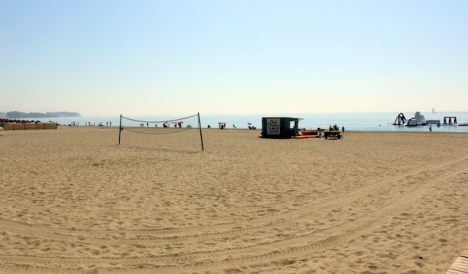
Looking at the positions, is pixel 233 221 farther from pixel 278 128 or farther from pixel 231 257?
Result: pixel 278 128

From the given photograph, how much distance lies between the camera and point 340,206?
6.57 metres

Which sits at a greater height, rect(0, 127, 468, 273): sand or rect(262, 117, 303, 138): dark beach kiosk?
rect(262, 117, 303, 138): dark beach kiosk

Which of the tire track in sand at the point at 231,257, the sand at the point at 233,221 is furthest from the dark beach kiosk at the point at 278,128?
the tire track in sand at the point at 231,257

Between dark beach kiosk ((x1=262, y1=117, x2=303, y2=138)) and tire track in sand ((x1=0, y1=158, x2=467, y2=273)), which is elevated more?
dark beach kiosk ((x1=262, y1=117, x2=303, y2=138))

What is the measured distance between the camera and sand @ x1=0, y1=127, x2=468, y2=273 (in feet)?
13.3

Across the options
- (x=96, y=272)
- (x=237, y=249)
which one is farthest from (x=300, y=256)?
(x=96, y=272)

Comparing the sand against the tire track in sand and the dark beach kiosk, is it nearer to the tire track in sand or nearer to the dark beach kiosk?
the tire track in sand

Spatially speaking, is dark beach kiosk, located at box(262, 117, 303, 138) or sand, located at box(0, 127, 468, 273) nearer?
sand, located at box(0, 127, 468, 273)

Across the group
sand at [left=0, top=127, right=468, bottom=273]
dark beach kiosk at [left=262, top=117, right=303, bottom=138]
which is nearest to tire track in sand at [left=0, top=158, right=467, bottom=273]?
sand at [left=0, top=127, right=468, bottom=273]

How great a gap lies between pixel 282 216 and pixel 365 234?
1494 millimetres

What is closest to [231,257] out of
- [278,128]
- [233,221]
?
[233,221]

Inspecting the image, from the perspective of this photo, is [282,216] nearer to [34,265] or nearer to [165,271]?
[165,271]

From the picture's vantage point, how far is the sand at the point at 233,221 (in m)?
4.05

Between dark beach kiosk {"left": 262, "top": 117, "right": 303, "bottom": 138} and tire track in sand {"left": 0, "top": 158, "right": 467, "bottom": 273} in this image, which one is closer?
tire track in sand {"left": 0, "top": 158, "right": 467, "bottom": 273}
